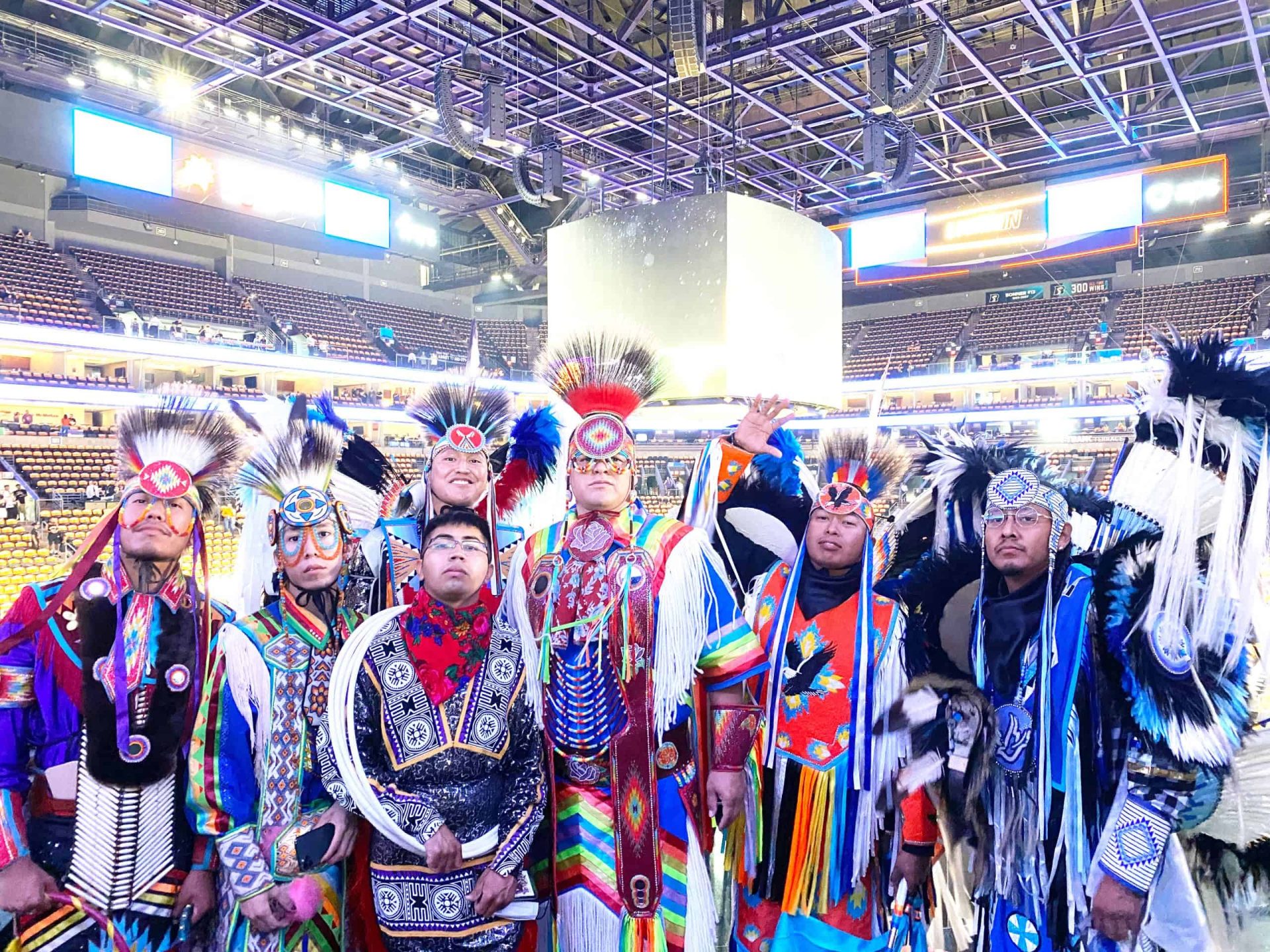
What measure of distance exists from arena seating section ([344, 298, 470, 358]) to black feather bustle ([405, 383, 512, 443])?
1899cm

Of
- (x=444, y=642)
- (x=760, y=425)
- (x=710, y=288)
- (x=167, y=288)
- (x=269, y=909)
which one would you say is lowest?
(x=269, y=909)

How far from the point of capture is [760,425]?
2768mm

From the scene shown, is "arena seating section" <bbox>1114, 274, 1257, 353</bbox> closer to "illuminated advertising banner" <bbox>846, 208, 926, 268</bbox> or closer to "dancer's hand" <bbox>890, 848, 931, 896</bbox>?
"illuminated advertising banner" <bbox>846, 208, 926, 268</bbox>

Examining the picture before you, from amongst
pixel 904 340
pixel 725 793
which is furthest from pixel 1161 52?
pixel 904 340

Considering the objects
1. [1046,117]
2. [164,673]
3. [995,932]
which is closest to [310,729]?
[164,673]

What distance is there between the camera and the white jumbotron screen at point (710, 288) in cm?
327

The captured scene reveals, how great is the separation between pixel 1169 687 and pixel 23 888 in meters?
2.33

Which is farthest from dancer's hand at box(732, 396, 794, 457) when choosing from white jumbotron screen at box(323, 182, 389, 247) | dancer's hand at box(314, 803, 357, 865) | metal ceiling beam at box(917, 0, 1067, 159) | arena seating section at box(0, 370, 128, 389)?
white jumbotron screen at box(323, 182, 389, 247)

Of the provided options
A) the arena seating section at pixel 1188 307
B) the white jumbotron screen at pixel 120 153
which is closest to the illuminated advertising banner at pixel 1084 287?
the arena seating section at pixel 1188 307

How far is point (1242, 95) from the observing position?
1152 centimetres

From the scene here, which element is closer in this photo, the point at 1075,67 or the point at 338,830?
the point at 338,830

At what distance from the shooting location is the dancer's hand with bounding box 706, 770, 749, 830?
2.04 m

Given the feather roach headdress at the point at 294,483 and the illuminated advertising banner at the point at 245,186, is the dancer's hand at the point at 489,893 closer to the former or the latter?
the feather roach headdress at the point at 294,483

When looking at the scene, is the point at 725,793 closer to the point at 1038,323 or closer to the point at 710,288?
the point at 710,288
